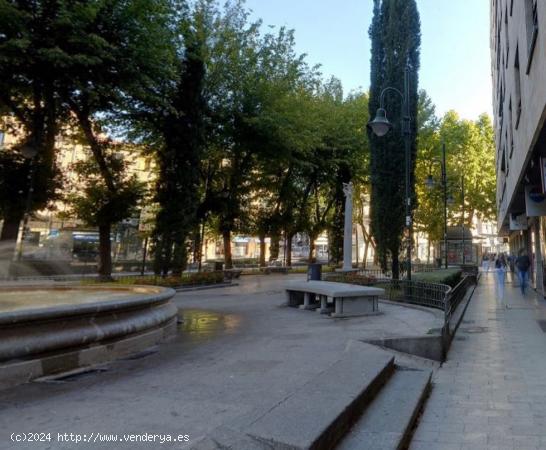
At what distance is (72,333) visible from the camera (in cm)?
499

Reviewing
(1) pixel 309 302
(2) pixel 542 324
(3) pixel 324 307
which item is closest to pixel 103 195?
(1) pixel 309 302

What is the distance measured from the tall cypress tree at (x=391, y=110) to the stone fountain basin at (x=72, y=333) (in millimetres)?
11489

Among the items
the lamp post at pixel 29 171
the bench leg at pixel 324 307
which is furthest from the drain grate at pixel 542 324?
the lamp post at pixel 29 171

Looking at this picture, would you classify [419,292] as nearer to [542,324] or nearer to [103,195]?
[542,324]

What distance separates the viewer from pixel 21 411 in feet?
11.8

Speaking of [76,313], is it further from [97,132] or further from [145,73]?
[97,132]

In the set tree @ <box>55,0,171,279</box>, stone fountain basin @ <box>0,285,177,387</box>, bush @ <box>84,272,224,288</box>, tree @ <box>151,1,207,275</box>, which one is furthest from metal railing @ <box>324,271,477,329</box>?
tree @ <box>55,0,171,279</box>

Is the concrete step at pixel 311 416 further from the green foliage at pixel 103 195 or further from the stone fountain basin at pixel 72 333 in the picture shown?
the green foliage at pixel 103 195

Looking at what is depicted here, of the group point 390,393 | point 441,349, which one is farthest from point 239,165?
point 390,393

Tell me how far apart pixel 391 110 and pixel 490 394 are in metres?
14.4

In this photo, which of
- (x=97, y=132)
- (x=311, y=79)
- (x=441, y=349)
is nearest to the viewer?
(x=441, y=349)

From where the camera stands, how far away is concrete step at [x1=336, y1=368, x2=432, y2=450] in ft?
11.2

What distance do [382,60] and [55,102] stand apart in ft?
45.8

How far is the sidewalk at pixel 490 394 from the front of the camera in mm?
3912
